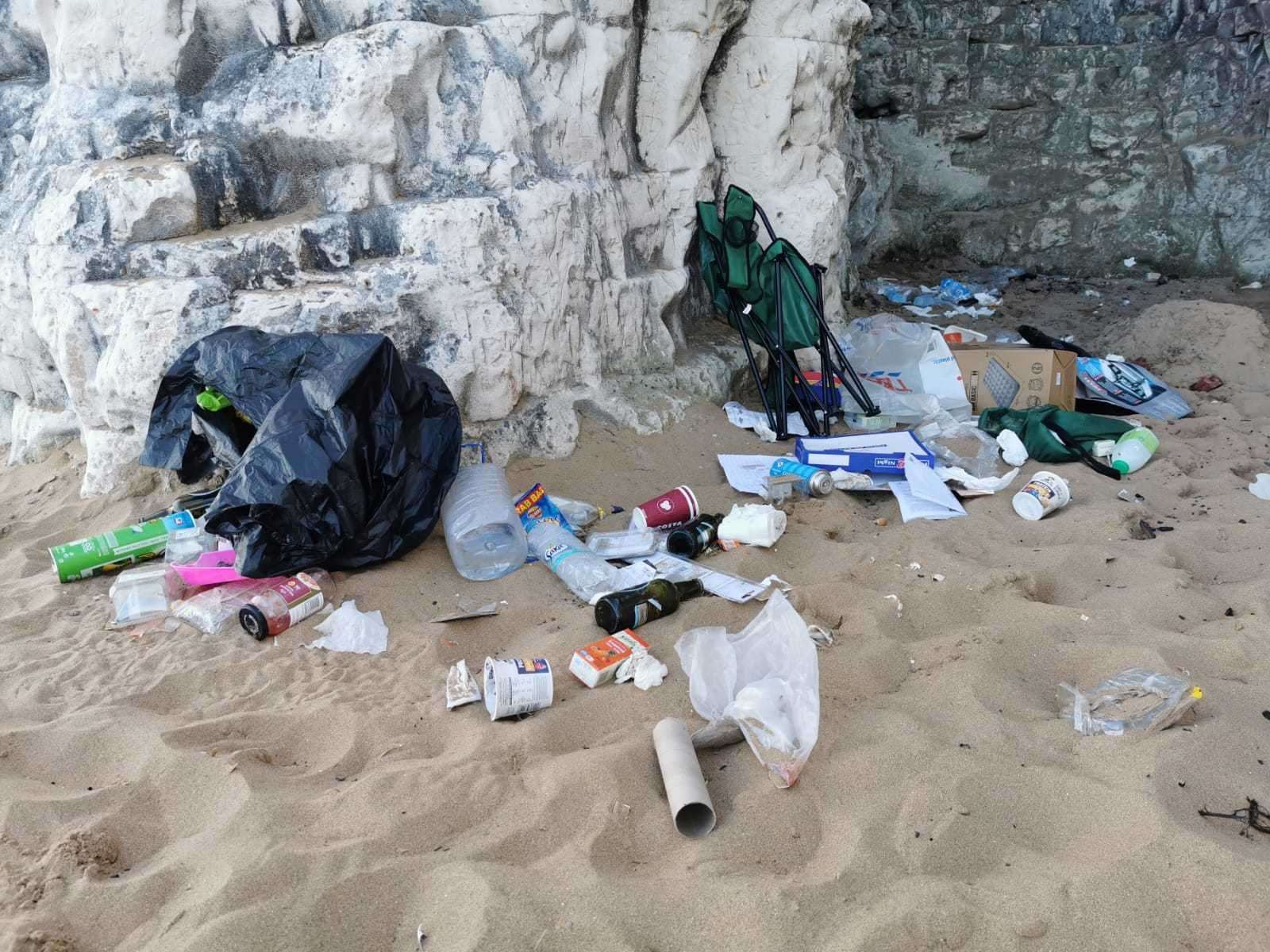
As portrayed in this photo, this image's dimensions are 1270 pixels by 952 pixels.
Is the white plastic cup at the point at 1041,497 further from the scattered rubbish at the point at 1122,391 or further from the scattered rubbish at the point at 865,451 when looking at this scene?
the scattered rubbish at the point at 1122,391

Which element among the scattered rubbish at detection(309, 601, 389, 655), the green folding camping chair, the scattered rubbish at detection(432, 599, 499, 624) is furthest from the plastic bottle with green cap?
the scattered rubbish at detection(309, 601, 389, 655)

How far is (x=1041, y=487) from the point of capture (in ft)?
10.8

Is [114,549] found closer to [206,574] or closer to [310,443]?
[206,574]

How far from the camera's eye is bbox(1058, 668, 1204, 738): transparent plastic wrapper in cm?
196

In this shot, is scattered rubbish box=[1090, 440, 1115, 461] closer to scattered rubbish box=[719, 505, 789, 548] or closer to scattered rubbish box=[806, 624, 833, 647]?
scattered rubbish box=[719, 505, 789, 548]

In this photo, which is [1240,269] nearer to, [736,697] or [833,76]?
[833,76]

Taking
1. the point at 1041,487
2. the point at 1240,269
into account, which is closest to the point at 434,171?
the point at 1041,487

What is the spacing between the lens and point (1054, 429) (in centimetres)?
391

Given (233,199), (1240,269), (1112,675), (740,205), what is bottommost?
(1240,269)

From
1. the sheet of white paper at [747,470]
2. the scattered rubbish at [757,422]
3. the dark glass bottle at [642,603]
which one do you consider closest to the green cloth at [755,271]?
the scattered rubbish at [757,422]

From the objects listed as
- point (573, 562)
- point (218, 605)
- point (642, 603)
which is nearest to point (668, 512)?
point (573, 562)

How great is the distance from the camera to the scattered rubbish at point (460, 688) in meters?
2.24

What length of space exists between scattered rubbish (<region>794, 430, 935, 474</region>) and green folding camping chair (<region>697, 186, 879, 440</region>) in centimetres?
37

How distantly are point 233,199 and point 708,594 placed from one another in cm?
205
